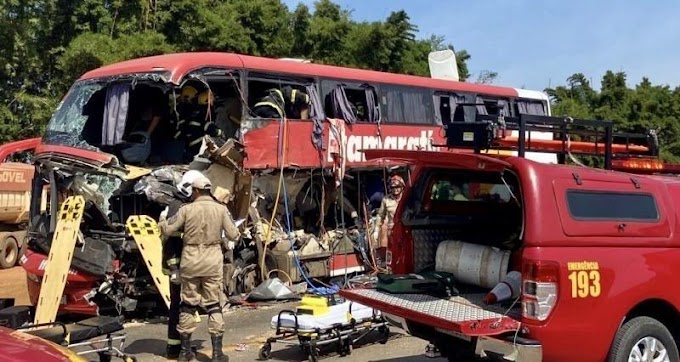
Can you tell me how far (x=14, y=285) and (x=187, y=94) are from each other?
538 centimetres

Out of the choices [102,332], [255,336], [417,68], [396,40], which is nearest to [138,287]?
[255,336]

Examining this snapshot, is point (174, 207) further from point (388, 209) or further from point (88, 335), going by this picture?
point (388, 209)

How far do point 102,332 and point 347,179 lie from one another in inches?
291

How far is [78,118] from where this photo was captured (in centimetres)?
1097

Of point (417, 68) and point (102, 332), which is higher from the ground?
point (417, 68)

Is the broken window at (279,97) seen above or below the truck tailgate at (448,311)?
above

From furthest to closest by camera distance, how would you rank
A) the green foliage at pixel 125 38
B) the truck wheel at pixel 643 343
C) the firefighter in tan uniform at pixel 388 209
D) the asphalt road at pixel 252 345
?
the green foliage at pixel 125 38 → the firefighter in tan uniform at pixel 388 209 → the asphalt road at pixel 252 345 → the truck wheel at pixel 643 343

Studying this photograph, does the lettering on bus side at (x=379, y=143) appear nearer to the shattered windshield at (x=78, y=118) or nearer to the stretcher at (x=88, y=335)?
the shattered windshield at (x=78, y=118)

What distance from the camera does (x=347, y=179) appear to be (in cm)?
1338

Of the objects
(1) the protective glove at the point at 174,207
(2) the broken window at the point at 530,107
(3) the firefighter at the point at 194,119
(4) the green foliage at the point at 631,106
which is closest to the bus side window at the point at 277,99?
(3) the firefighter at the point at 194,119

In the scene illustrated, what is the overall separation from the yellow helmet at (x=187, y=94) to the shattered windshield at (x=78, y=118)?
1.12m

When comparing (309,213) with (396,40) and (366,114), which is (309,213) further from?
(396,40)

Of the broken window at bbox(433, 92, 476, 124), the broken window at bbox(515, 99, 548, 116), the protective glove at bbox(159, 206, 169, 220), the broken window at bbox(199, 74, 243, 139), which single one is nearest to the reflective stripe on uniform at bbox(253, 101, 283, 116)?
the broken window at bbox(199, 74, 243, 139)

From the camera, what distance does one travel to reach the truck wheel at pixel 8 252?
15.9m
